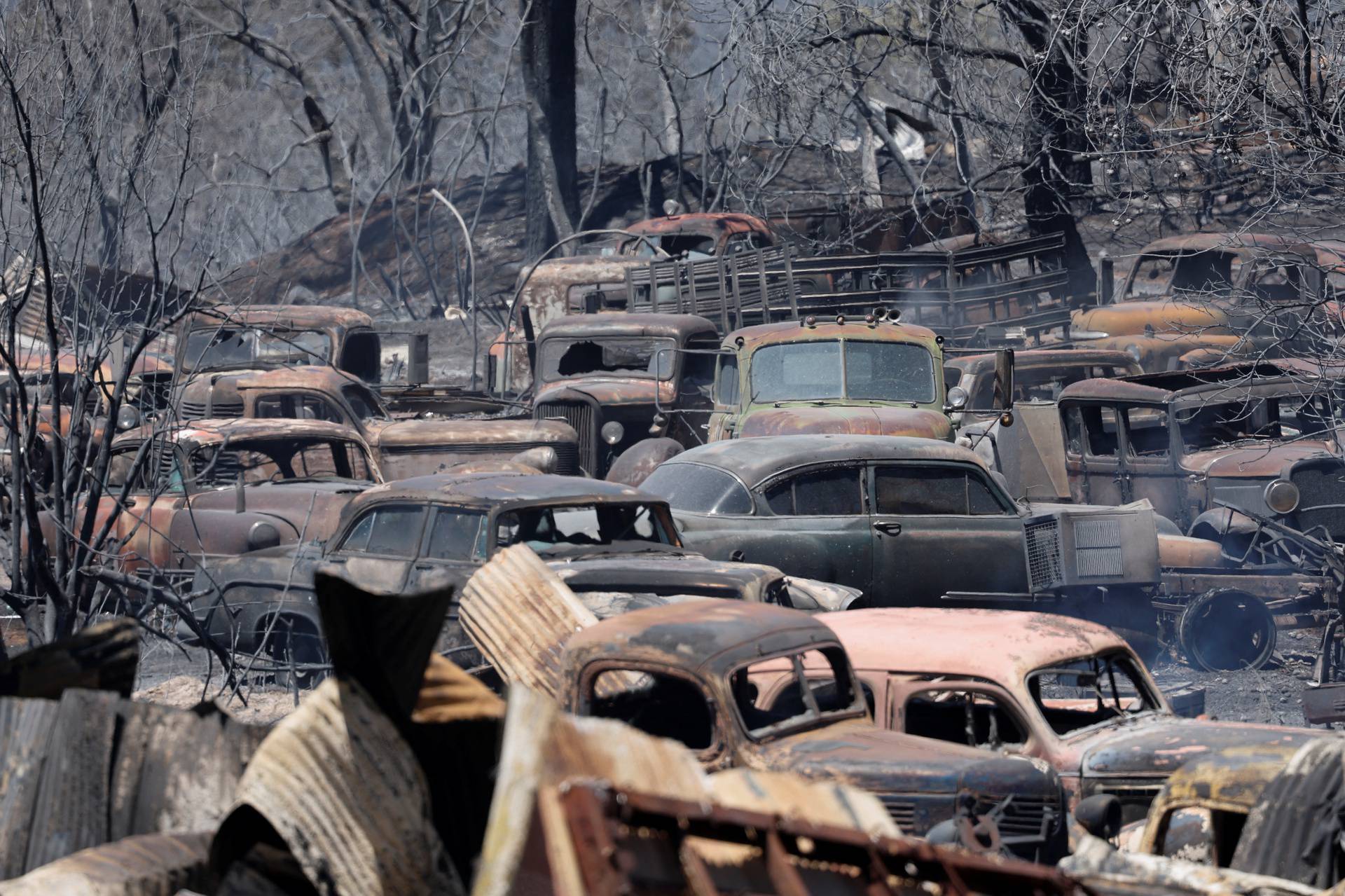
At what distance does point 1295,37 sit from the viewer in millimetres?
9797

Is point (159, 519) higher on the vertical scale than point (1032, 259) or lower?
lower

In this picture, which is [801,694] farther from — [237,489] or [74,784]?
[237,489]

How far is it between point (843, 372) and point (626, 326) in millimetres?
3050

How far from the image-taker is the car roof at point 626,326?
14.4 meters

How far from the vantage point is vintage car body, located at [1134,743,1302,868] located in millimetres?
4445

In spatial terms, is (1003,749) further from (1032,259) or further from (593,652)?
(1032,259)

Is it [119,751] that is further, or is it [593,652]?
[593,652]

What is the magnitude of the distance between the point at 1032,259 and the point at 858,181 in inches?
258

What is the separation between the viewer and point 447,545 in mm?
8320

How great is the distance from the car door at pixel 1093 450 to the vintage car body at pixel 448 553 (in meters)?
4.65

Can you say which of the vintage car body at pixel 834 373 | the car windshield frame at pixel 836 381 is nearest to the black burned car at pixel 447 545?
the vintage car body at pixel 834 373

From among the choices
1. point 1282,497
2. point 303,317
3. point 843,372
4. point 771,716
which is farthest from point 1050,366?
point 771,716

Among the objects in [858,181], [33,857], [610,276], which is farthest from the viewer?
[858,181]

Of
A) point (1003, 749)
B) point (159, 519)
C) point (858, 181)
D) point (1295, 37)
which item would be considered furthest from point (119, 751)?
point (858, 181)
